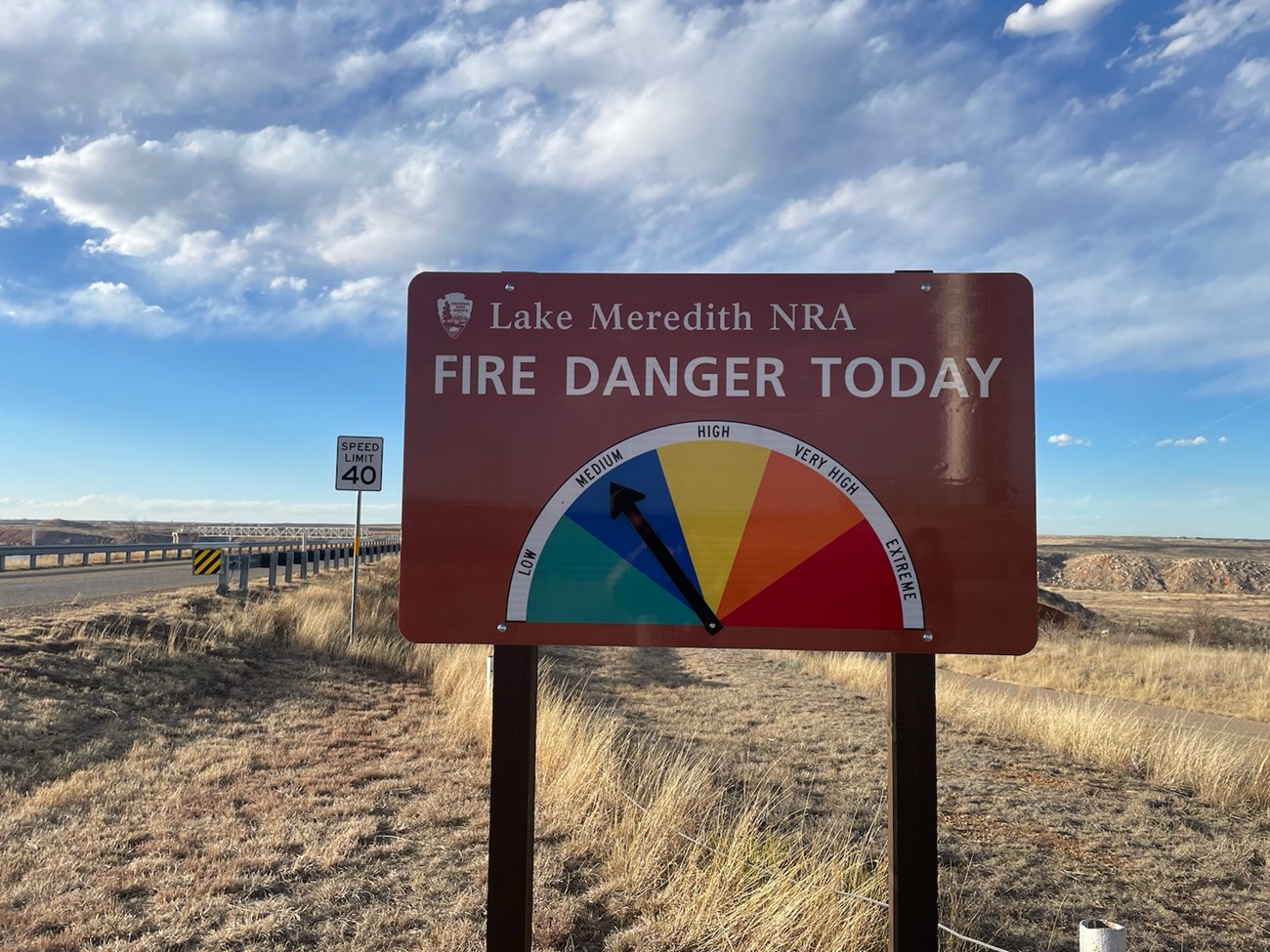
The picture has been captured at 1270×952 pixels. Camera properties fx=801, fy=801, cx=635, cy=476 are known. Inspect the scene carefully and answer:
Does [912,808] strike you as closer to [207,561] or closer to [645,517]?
[645,517]

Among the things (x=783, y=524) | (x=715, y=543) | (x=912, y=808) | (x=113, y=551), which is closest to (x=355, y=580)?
(x=715, y=543)

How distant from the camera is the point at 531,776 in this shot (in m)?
2.80

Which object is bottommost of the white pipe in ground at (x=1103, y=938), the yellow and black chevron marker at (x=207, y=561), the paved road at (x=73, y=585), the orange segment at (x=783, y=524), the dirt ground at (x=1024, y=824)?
the dirt ground at (x=1024, y=824)

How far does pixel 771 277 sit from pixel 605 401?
0.71m

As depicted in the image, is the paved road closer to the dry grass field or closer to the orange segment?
the dry grass field

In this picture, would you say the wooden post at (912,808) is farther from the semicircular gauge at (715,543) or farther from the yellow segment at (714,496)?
the yellow segment at (714,496)

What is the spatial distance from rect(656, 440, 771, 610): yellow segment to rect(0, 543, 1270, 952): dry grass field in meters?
1.84

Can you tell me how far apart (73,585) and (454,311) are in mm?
20371

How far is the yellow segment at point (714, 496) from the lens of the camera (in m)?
2.67

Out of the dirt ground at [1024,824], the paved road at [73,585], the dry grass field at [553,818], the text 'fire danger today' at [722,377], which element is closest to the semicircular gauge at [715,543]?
the text 'fire danger today' at [722,377]

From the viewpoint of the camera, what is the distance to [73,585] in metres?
18.7

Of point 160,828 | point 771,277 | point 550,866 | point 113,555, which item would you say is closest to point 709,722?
point 550,866

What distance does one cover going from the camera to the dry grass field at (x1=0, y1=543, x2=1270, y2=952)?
3.64 m

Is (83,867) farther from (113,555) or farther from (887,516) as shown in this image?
(113,555)
